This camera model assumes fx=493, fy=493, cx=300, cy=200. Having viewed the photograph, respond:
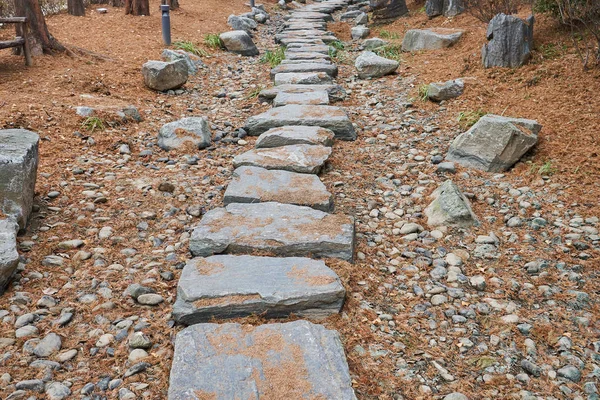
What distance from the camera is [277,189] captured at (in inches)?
139

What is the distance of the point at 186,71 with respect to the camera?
6402 mm

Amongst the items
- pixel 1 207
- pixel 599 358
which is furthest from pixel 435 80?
pixel 1 207

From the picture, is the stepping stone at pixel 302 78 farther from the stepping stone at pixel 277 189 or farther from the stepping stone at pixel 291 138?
the stepping stone at pixel 277 189

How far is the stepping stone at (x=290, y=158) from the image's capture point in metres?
3.91

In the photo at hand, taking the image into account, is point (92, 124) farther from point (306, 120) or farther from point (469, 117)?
point (469, 117)

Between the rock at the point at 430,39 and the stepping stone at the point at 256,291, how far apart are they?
5.62 metres

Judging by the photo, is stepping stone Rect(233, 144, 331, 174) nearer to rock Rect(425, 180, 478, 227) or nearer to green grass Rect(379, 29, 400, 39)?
rock Rect(425, 180, 478, 227)

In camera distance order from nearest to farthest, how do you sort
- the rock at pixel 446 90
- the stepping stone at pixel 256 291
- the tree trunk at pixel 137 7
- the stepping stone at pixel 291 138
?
the stepping stone at pixel 256 291 < the stepping stone at pixel 291 138 < the rock at pixel 446 90 < the tree trunk at pixel 137 7

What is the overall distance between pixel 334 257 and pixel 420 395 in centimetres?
101

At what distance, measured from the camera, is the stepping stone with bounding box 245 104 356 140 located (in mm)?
4789

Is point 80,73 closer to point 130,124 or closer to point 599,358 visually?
point 130,124

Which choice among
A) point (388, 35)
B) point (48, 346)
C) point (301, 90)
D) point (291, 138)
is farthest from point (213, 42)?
point (48, 346)

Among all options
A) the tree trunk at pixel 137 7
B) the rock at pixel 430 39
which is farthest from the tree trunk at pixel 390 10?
the tree trunk at pixel 137 7

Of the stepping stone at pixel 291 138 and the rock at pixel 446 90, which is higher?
the rock at pixel 446 90
